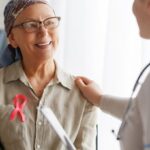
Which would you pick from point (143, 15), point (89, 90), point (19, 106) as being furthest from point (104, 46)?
point (143, 15)

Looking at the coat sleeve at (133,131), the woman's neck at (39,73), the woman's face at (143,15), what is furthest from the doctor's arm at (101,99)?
the woman's face at (143,15)

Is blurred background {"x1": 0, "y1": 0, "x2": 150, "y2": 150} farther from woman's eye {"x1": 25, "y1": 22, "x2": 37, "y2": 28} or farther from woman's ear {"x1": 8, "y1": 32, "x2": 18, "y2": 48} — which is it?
woman's eye {"x1": 25, "y1": 22, "x2": 37, "y2": 28}

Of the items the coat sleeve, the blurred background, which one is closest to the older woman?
the blurred background

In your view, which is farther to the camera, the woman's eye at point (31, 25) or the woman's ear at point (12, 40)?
the woman's ear at point (12, 40)

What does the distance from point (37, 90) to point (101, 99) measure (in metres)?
0.29

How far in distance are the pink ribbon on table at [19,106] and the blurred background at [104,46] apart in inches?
15.1

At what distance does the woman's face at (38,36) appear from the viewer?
5.10 ft

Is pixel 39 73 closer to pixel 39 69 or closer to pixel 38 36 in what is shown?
pixel 39 69

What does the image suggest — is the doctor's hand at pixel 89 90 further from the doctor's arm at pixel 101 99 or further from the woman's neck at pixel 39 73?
the woman's neck at pixel 39 73

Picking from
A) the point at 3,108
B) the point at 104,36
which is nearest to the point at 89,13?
the point at 104,36

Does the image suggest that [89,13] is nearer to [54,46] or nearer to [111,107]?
[54,46]

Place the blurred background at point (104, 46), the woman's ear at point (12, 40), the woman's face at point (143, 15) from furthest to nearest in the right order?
the blurred background at point (104, 46)
the woman's ear at point (12, 40)
the woman's face at point (143, 15)

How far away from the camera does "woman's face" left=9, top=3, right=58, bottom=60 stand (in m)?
1.56

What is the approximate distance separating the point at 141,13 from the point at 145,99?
277mm
